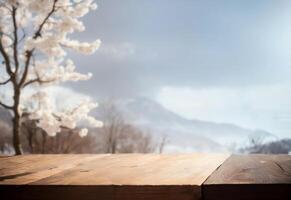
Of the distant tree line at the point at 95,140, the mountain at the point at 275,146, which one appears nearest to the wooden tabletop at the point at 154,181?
the distant tree line at the point at 95,140

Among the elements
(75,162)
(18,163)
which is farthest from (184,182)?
(18,163)

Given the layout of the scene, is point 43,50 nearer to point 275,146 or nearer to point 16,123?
point 16,123

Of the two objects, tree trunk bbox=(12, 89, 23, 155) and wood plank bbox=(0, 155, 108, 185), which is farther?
tree trunk bbox=(12, 89, 23, 155)

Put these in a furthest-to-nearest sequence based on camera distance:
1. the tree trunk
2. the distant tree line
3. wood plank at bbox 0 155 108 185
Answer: the distant tree line → the tree trunk → wood plank at bbox 0 155 108 185

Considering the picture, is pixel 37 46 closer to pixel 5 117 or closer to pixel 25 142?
pixel 5 117

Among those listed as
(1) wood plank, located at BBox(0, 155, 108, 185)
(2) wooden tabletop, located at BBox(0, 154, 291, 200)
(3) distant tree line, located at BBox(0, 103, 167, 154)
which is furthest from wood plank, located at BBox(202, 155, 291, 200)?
(3) distant tree line, located at BBox(0, 103, 167, 154)

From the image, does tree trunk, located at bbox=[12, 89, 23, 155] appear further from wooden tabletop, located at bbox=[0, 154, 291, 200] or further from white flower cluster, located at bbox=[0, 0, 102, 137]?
wooden tabletop, located at bbox=[0, 154, 291, 200]

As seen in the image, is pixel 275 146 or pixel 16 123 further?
pixel 275 146

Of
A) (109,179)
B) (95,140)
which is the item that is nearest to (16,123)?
(109,179)

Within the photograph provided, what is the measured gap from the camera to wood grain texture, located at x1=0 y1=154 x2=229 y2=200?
0.65 meters

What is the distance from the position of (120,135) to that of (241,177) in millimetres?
21032

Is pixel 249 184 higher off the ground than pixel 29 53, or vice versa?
pixel 29 53

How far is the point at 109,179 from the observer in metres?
0.71

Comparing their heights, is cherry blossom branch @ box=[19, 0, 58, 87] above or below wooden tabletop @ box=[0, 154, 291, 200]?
above
